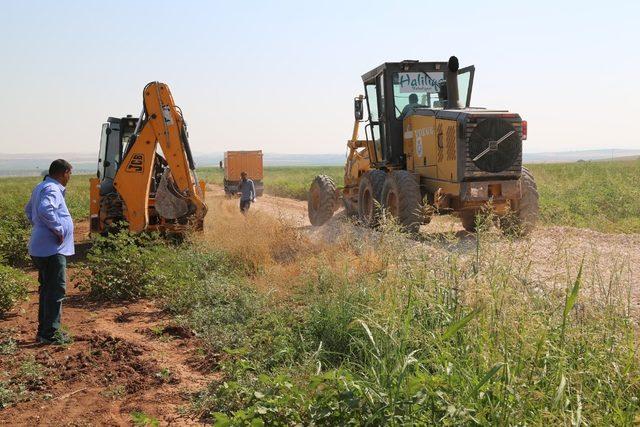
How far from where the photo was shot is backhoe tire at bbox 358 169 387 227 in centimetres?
1257

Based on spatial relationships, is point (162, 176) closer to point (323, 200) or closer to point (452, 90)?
point (323, 200)

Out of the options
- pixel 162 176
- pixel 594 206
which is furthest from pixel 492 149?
pixel 594 206

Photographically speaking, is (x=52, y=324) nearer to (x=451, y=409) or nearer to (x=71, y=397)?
(x=71, y=397)

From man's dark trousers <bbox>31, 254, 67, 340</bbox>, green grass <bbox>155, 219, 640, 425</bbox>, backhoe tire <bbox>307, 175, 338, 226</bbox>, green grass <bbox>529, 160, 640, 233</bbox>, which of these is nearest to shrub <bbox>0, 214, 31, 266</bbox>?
man's dark trousers <bbox>31, 254, 67, 340</bbox>

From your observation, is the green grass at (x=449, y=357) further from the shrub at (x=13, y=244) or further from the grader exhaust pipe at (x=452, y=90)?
the grader exhaust pipe at (x=452, y=90)

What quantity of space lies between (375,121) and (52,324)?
876cm

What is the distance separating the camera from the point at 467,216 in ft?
41.0

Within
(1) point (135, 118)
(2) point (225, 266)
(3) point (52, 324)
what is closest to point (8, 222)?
(1) point (135, 118)

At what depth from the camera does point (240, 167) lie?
109 ft

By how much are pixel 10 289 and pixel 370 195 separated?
24.0 feet

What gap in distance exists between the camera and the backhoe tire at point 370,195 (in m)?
12.6

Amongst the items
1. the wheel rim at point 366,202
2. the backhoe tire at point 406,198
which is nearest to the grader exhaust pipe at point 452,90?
the backhoe tire at point 406,198

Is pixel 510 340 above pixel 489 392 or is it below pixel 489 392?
above

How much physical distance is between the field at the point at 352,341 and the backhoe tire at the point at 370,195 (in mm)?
3747
